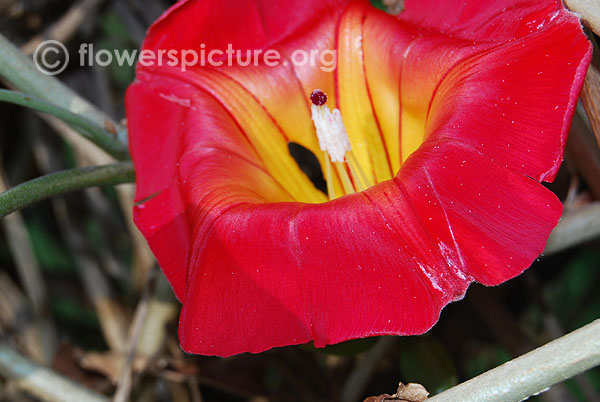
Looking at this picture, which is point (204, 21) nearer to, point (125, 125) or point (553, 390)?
point (125, 125)

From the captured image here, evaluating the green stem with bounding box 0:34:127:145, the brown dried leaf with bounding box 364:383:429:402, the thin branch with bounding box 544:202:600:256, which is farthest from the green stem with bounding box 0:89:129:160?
the thin branch with bounding box 544:202:600:256

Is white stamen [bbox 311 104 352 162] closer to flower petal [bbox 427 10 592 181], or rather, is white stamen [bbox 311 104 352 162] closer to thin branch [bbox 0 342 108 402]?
flower petal [bbox 427 10 592 181]

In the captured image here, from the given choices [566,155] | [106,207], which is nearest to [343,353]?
[566,155]

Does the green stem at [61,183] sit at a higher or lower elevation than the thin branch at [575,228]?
higher

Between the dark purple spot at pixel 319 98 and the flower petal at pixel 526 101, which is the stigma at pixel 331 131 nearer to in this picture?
the dark purple spot at pixel 319 98

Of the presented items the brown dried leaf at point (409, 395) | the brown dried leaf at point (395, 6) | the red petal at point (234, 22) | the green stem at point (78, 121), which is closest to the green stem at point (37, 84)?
the green stem at point (78, 121)

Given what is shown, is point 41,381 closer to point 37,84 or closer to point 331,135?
point 37,84
